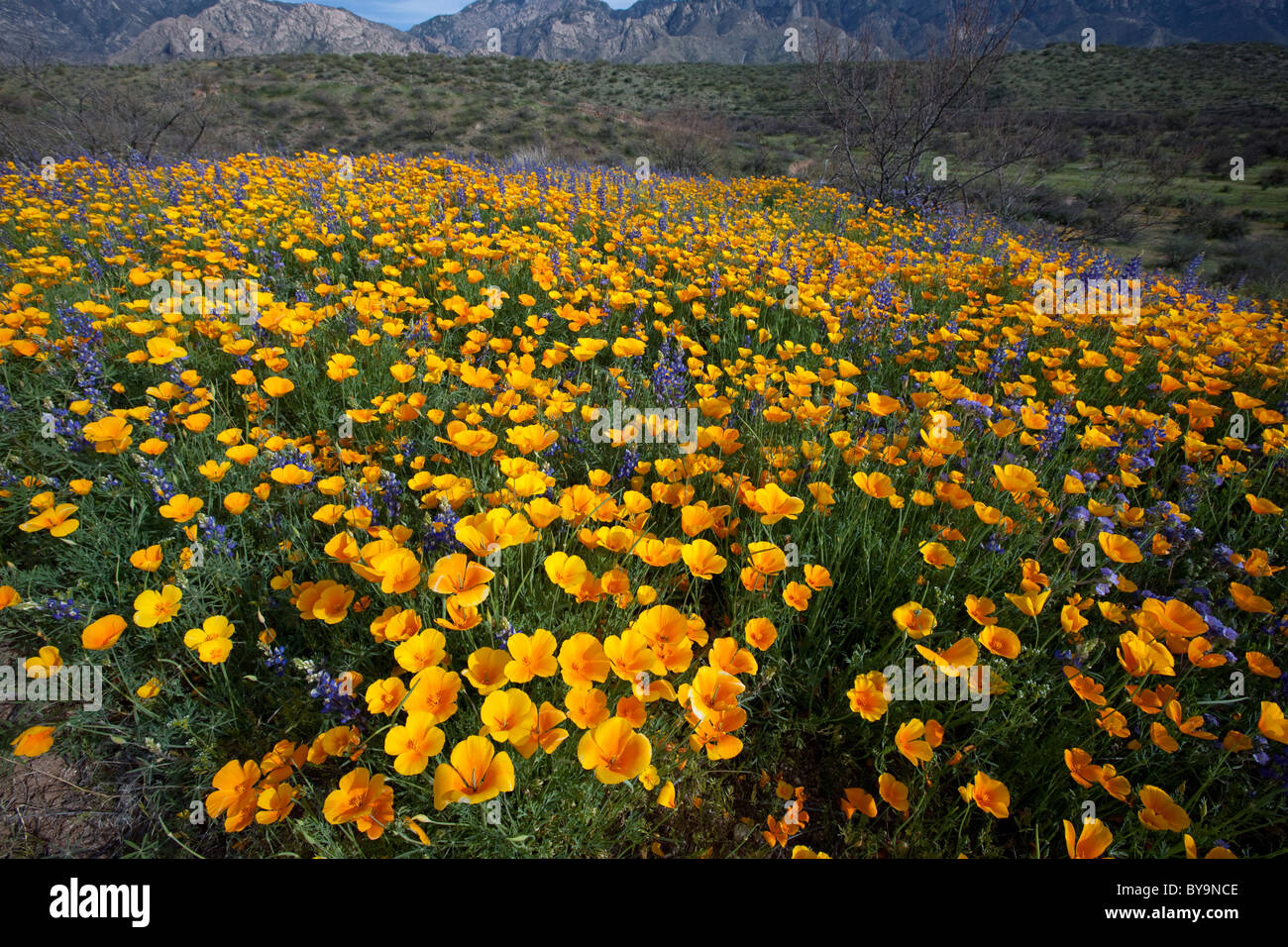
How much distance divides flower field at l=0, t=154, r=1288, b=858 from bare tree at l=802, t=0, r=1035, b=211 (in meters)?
7.00

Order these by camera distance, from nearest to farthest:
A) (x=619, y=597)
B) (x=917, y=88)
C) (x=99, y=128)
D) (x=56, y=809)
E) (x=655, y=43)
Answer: (x=56, y=809)
(x=619, y=597)
(x=917, y=88)
(x=99, y=128)
(x=655, y=43)

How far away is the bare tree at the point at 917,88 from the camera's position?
813 centimetres

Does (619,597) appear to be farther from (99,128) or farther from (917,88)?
(99,128)

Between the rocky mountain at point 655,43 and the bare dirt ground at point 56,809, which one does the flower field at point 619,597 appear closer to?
the bare dirt ground at point 56,809

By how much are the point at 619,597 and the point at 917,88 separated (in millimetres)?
11976

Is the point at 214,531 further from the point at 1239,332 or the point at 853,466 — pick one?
the point at 1239,332

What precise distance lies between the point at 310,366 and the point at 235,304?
1.98ft

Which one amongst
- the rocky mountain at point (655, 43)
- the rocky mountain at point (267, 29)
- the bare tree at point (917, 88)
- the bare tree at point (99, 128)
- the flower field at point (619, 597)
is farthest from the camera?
the rocky mountain at point (655, 43)

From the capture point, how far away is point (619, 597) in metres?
1.68

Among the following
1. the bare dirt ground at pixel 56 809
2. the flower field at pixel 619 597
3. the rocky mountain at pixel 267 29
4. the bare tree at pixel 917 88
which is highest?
the rocky mountain at pixel 267 29

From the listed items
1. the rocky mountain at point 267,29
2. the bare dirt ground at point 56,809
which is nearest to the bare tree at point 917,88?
the bare dirt ground at point 56,809

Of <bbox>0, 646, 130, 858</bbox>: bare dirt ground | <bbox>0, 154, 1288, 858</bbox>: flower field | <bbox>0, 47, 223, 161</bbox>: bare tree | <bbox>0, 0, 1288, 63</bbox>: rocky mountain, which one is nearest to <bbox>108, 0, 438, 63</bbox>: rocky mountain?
<bbox>0, 0, 1288, 63</bbox>: rocky mountain

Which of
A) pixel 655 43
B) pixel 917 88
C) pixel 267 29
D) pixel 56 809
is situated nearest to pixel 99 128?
pixel 56 809

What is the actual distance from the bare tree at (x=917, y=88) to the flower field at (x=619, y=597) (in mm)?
6998
